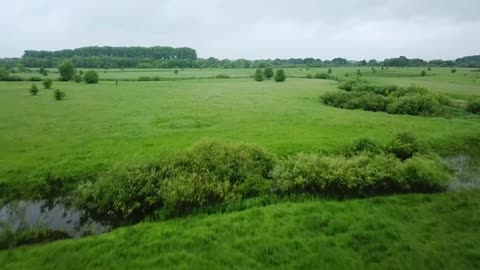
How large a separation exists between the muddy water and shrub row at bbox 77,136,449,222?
0.82 metres

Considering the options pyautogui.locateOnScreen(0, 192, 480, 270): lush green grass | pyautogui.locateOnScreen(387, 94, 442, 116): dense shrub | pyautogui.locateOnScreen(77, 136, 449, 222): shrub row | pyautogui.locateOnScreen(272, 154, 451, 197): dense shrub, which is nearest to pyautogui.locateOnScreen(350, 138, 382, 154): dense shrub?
pyautogui.locateOnScreen(77, 136, 449, 222): shrub row

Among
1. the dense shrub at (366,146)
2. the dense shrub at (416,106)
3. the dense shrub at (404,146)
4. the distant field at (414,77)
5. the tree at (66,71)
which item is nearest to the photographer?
the dense shrub at (366,146)

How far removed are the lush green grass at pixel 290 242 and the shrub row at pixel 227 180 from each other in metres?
1.81

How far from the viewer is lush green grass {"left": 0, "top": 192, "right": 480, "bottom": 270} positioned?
1056 centimetres

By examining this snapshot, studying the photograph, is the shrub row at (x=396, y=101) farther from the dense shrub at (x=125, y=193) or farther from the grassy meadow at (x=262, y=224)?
the dense shrub at (x=125, y=193)

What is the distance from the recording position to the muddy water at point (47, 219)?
1417cm

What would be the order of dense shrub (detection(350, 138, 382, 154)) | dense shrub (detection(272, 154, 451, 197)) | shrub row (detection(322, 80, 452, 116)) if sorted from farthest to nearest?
shrub row (detection(322, 80, 452, 116))
dense shrub (detection(350, 138, 382, 154))
dense shrub (detection(272, 154, 451, 197))

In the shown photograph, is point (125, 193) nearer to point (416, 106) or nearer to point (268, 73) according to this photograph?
point (416, 106)

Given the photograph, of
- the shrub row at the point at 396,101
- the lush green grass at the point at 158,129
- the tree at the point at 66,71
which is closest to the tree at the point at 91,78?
the tree at the point at 66,71

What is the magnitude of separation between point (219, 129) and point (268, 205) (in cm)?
1576

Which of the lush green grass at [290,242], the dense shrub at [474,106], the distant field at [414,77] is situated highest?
the distant field at [414,77]

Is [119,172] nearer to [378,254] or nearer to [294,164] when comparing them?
[294,164]

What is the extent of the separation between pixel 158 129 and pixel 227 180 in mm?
15674

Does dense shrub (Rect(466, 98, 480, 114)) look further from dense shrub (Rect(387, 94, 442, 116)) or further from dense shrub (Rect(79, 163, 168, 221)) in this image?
dense shrub (Rect(79, 163, 168, 221))
